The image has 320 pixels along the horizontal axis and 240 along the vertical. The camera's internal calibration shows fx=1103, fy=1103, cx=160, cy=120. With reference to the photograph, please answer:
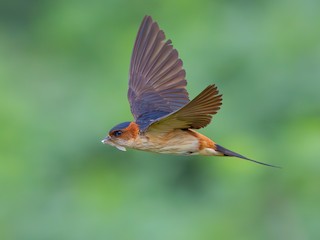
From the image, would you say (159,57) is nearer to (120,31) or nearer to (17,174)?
(17,174)

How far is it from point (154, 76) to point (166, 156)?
3.27m

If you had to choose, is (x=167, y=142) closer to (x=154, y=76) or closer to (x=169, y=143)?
(x=169, y=143)

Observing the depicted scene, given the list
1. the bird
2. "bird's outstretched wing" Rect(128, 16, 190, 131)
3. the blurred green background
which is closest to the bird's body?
the bird

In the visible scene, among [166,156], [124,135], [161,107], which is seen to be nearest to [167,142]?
[124,135]

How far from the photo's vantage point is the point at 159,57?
19.3 ft

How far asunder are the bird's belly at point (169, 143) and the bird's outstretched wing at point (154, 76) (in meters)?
0.32

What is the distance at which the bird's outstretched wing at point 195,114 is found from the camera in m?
4.87

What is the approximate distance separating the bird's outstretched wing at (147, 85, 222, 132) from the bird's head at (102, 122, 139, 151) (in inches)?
3.6

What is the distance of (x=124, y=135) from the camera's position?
5.37 meters

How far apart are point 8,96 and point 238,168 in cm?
296

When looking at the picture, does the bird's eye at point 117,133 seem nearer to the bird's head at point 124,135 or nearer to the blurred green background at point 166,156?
the bird's head at point 124,135

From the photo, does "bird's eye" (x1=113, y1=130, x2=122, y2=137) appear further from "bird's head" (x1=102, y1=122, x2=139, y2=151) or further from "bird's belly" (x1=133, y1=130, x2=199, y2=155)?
"bird's belly" (x1=133, y1=130, x2=199, y2=155)

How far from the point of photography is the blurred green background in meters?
8.22

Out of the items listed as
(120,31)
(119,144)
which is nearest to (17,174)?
(120,31)
